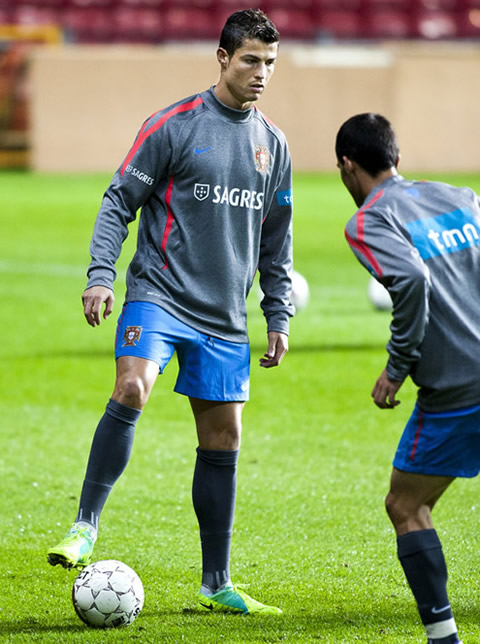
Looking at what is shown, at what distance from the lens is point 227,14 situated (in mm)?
31188

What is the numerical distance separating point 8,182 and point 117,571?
72.1 ft

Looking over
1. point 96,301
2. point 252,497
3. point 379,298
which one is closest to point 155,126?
point 96,301

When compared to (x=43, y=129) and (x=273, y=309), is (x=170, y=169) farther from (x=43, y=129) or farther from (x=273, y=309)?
(x=43, y=129)

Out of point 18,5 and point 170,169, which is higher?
point 170,169

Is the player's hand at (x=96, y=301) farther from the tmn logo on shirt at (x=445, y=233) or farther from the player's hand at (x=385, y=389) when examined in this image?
the tmn logo on shirt at (x=445, y=233)

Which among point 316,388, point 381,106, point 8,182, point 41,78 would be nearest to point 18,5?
point 41,78

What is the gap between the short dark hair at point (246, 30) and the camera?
4.13m

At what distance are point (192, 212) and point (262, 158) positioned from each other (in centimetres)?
33

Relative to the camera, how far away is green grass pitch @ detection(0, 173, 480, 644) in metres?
4.13

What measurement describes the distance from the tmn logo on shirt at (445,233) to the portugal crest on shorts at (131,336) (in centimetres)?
110

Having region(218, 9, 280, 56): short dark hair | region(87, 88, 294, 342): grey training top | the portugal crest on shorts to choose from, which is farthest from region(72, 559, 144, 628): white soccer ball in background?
region(218, 9, 280, 56): short dark hair

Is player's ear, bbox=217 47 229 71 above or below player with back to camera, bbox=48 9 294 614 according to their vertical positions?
above

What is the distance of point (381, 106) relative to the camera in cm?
2819

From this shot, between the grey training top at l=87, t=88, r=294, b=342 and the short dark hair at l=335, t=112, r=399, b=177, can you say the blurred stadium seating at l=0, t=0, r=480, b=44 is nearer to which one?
the grey training top at l=87, t=88, r=294, b=342
